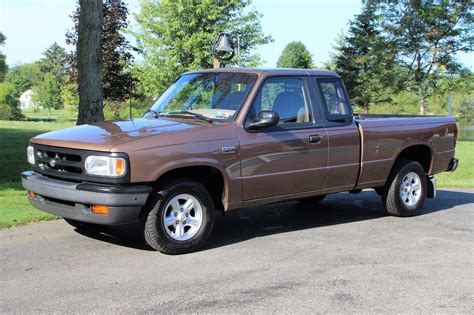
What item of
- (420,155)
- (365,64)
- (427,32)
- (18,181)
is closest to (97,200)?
(420,155)

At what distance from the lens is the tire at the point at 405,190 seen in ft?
25.7

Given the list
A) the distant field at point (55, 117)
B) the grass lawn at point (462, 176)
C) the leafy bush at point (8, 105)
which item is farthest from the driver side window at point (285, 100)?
the leafy bush at point (8, 105)

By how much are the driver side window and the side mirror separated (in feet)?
0.63

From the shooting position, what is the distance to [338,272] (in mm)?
5184

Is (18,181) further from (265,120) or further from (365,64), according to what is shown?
(365,64)

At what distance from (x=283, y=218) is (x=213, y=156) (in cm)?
243

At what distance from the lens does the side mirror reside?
19.6ft

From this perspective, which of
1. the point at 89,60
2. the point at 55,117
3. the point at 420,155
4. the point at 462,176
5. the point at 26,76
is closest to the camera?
the point at 420,155

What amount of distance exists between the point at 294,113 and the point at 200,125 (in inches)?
52.6

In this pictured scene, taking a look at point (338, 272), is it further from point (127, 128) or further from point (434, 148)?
point (434, 148)

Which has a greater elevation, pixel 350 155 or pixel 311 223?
pixel 350 155

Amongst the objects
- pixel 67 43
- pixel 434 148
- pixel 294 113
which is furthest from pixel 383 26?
pixel 294 113

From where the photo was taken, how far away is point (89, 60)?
35.6ft

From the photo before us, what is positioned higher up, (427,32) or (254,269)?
(427,32)
